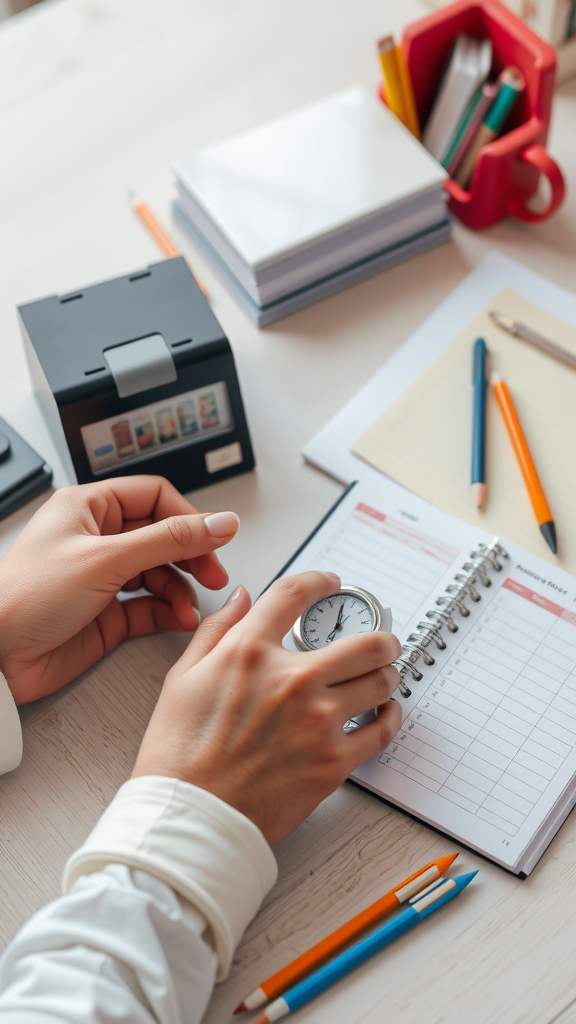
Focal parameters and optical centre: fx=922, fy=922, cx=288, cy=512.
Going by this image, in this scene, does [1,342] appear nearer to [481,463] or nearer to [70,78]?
[70,78]

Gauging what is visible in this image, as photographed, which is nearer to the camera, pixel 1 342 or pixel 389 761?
pixel 389 761

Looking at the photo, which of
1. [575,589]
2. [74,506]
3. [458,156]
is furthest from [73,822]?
[458,156]

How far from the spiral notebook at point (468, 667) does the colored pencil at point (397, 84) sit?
543 millimetres

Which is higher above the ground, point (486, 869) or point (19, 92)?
point (19, 92)

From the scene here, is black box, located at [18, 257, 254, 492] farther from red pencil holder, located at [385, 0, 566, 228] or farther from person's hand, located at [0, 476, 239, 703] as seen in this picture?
red pencil holder, located at [385, 0, 566, 228]

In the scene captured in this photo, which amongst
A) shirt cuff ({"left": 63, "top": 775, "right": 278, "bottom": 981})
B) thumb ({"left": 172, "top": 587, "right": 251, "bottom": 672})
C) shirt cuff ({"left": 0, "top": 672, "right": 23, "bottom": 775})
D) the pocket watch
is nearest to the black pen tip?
→ the pocket watch

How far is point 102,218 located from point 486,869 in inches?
37.5

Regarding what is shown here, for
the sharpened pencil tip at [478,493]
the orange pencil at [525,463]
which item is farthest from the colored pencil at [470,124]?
the sharpened pencil tip at [478,493]

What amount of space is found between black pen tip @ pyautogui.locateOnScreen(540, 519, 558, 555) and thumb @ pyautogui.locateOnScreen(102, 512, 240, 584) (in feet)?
1.03

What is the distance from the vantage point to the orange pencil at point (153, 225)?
1215 millimetres

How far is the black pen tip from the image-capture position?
36.5 inches

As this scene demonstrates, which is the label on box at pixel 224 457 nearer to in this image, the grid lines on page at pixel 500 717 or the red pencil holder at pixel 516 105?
the grid lines on page at pixel 500 717

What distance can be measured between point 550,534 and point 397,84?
0.64 meters

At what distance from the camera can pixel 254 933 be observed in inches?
29.2
